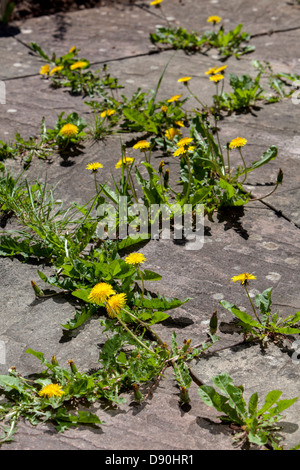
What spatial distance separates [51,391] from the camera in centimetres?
196

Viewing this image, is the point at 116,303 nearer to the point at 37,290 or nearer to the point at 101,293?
the point at 101,293

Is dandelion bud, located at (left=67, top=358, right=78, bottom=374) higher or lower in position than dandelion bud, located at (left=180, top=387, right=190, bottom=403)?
higher

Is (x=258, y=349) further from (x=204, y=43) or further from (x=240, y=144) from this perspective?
(x=204, y=43)

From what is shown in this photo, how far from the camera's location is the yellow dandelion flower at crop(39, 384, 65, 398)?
6.41 feet

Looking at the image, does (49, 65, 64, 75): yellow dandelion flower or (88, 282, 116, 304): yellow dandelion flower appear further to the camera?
(49, 65, 64, 75): yellow dandelion flower

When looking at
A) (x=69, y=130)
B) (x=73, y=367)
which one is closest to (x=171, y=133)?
(x=69, y=130)

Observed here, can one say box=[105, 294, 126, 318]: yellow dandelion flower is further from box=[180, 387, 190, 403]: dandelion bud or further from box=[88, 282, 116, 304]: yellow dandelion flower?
box=[180, 387, 190, 403]: dandelion bud

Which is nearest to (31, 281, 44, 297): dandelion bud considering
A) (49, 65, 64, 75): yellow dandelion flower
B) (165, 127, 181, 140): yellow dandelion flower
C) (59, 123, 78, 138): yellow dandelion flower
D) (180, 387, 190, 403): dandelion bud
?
(180, 387, 190, 403): dandelion bud

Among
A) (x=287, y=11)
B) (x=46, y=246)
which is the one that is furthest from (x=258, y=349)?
(x=287, y=11)

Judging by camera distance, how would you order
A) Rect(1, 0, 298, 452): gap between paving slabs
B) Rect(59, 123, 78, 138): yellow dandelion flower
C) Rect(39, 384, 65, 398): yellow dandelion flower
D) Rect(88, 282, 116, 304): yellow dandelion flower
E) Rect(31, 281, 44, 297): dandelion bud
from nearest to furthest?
Rect(39, 384, 65, 398): yellow dandelion flower, Rect(88, 282, 116, 304): yellow dandelion flower, Rect(31, 281, 44, 297): dandelion bud, Rect(1, 0, 298, 452): gap between paving slabs, Rect(59, 123, 78, 138): yellow dandelion flower

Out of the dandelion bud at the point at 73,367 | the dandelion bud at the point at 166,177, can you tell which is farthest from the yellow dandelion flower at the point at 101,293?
the dandelion bud at the point at 166,177

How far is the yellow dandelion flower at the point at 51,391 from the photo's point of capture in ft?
6.41

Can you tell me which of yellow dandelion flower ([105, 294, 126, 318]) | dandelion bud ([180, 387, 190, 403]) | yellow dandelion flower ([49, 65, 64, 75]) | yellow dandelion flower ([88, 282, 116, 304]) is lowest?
dandelion bud ([180, 387, 190, 403])

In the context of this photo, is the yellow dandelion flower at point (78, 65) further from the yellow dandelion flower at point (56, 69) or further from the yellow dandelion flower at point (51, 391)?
the yellow dandelion flower at point (51, 391)
